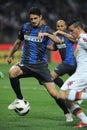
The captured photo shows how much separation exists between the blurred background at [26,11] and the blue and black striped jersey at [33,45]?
2277cm

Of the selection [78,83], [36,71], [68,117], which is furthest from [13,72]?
[78,83]

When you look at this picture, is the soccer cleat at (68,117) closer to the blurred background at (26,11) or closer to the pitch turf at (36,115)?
the pitch turf at (36,115)

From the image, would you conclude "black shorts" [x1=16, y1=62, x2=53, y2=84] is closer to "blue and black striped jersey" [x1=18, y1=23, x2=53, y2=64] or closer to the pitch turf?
"blue and black striped jersey" [x1=18, y1=23, x2=53, y2=64]

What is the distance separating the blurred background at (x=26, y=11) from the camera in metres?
34.5

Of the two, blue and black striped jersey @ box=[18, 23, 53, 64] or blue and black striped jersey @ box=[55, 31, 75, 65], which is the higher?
blue and black striped jersey @ box=[18, 23, 53, 64]

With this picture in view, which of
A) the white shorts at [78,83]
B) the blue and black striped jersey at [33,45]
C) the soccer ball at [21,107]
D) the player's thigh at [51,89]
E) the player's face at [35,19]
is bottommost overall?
the soccer ball at [21,107]

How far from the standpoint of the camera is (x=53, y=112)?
12688mm

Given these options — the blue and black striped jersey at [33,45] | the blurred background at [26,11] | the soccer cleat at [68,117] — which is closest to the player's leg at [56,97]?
the soccer cleat at [68,117]

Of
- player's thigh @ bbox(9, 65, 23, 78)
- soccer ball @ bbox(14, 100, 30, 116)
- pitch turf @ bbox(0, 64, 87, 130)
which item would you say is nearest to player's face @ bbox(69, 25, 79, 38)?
player's thigh @ bbox(9, 65, 23, 78)

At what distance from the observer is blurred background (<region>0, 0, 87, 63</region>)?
113 feet

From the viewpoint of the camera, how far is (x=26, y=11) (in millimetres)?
34625

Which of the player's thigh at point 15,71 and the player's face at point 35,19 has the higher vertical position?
the player's face at point 35,19

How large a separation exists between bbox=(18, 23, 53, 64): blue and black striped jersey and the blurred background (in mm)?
22774

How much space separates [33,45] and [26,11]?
77.6 ft
